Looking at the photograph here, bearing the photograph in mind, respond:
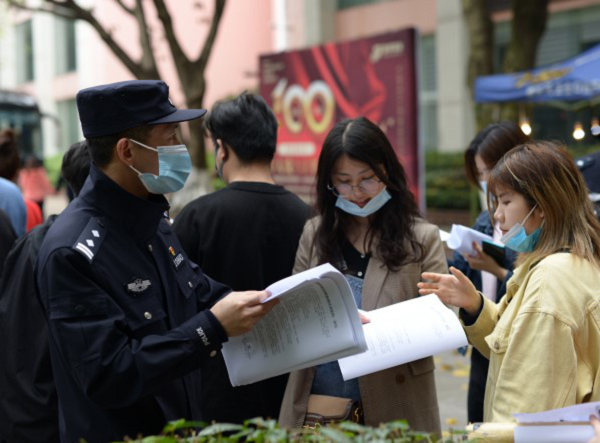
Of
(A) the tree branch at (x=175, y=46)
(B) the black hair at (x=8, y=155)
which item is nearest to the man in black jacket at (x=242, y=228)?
(B) the black hair at (x=8, y=155)

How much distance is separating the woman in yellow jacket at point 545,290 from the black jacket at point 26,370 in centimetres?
160

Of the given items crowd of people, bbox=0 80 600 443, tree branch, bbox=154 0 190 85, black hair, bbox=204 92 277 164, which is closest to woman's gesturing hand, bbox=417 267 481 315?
crowd of people, bbox=0 80 600 443

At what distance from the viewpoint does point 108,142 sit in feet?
8.04

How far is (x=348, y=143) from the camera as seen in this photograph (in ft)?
10.4

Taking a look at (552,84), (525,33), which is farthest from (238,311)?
(525,33)

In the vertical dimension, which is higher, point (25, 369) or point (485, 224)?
point (485, 224)

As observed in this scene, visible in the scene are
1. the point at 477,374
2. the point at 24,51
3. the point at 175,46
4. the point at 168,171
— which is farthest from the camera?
the point at 24,51

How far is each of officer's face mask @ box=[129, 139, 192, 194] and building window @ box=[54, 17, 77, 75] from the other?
30.1 metres

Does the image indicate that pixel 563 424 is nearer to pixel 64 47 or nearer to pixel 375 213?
pixel 375 213

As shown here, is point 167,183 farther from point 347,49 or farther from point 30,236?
point 347,49

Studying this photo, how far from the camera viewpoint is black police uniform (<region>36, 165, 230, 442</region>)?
2186 millimetres

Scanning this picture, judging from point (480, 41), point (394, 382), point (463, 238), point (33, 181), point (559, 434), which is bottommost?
point (33, 181)

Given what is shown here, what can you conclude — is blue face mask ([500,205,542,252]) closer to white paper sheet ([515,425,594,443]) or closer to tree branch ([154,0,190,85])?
white paper sheet ([515,425,594,443])

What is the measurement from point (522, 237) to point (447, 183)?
43.1 feet
